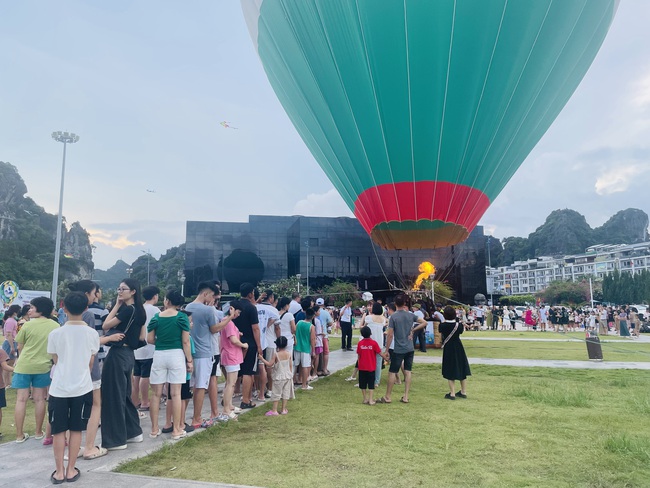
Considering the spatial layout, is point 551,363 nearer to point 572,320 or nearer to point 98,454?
point 98,454

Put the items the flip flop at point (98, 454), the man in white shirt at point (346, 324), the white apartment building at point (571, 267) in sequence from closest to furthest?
1. the flip flop at point (98, 454)
2. the man in white shirt at point (346, 324)
3. the white apartment building at point (571, 267)

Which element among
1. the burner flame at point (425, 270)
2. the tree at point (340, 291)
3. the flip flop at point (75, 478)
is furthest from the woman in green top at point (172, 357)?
the tree at point (340, 291)

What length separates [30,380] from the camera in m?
5.03

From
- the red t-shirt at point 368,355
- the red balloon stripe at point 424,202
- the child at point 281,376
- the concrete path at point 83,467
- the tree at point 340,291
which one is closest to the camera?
the concrete path at point 83,467

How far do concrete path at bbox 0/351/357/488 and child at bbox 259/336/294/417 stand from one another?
1.20 m

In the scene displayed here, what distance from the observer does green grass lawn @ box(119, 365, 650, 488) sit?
3.93m

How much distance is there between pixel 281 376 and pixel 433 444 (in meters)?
2.29

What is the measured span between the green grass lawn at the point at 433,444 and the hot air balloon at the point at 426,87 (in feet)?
16.2

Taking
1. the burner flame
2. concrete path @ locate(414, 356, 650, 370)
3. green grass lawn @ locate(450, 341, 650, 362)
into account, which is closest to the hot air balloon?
the burner flame

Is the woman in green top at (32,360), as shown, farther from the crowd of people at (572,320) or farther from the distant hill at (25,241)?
the distant hill at (25,241)

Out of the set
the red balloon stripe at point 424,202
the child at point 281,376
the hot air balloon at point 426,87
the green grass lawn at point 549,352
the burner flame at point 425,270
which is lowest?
the green grass lawn at point 549,352

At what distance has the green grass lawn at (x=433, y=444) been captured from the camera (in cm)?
393

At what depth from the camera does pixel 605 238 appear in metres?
144

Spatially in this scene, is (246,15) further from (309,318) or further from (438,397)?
(438,397)
